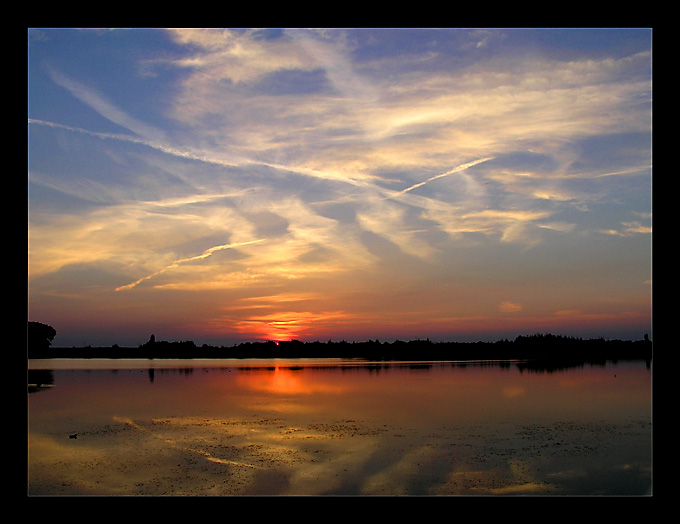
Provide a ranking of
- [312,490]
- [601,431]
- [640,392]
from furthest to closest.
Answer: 1. [640,392]
2. [601,431]
3. [312,490]

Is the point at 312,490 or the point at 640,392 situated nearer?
the point at 312,490

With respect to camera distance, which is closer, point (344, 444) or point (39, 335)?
point (344, 444)

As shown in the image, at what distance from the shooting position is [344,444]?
44.2 ft

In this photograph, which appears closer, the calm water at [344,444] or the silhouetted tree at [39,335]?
the calm water at [344,444]

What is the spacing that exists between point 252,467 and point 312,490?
6.79 feet

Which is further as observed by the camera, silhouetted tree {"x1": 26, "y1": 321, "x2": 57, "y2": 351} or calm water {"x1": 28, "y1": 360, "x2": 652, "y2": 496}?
silhouetted tree {"x1": 26, "y1": 321, "x2": 57, "y2": 351}

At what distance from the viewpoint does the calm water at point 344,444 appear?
10.1m

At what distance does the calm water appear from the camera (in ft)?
33.0
